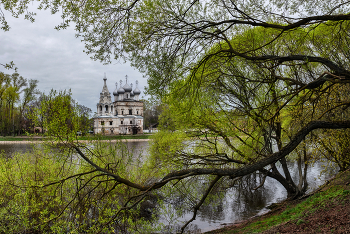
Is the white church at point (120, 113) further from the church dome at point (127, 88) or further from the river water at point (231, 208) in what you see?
the river water at point (231, 208)

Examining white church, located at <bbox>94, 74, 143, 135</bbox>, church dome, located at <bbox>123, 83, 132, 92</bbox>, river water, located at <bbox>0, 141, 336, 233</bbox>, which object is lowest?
river water, located at <bbox>0, 141, 336, 233</bbox>

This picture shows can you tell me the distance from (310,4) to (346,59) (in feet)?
12.0

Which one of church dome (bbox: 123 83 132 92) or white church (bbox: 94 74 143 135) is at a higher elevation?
church dome (bbox: 123 83 132 92)

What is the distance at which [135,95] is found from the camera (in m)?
84.2

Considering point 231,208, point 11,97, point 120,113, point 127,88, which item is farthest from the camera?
point 127,88

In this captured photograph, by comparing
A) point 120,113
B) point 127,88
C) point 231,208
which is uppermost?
point 127,88

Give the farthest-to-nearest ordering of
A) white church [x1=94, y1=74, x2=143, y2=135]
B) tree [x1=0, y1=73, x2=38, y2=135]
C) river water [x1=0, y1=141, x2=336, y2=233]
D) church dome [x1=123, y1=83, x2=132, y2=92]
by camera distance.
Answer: church dome [x1=123, y1=83, x2=132, y2=92]
white church [x1=94, y1=74, x2=143, y2=135]
tree [x1=0, y1=73, x2=38, y2=135]
river water [x1=0, y1=141, x2=336, y2=233]

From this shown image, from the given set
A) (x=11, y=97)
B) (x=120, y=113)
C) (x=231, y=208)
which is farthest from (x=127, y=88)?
(x=231, y=208)

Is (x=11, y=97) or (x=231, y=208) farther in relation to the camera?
(x=11, y=97)

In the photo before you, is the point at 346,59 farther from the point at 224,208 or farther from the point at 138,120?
the point at 138,120

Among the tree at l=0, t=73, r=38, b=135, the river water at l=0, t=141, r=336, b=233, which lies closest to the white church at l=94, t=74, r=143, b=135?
the tree at l=0, t=73, r=38, b=135

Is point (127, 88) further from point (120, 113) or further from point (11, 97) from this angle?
point (11, 97)

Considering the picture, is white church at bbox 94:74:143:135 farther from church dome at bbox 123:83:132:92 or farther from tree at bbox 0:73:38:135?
tree at bbox 0:73:38:135

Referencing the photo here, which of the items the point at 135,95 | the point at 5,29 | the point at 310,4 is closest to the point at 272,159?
the point at 310,4
